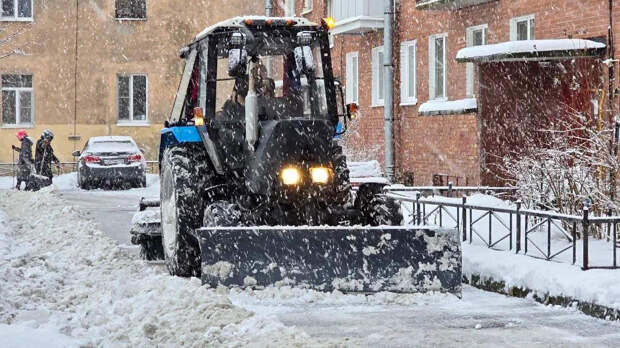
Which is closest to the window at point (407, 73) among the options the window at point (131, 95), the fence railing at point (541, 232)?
the fence railing at point (541, 232)

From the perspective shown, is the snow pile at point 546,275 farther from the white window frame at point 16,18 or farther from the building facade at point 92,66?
the white window frame at point 16,18

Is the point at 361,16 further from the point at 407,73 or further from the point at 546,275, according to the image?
the point at 546,275

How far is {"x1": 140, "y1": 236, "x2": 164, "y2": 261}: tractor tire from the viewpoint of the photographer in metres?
12.8

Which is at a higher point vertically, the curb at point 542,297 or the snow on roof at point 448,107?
the snow on roof at point 448,107

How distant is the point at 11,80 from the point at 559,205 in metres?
27.9

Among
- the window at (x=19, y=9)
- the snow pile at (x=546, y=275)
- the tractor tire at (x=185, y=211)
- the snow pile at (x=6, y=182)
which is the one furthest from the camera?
the window at (x=19, y=9)

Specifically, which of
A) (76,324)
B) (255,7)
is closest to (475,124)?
(76,324)

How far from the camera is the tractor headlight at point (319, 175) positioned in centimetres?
1028

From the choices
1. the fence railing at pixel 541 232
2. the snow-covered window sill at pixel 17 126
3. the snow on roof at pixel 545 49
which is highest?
the snow on roof at pixel 545 49

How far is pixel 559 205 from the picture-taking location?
13445mm

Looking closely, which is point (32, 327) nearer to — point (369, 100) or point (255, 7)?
point (369, 100)

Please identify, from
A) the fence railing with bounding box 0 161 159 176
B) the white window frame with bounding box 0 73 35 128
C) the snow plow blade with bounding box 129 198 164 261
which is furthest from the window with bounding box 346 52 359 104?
the snow plow blade with bounding box 129 198 164 261

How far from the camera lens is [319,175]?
10297 millimetres

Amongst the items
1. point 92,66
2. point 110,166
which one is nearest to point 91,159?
point 110,166
